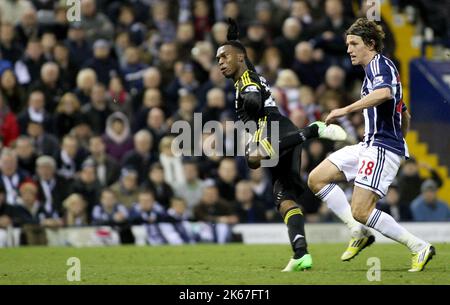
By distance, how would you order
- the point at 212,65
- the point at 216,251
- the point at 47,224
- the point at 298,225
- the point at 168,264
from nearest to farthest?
the point at 298,225
the point at 168,264
the point at 216,251
the point at 47,224
the point at 212,65

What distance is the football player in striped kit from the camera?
33.0ft

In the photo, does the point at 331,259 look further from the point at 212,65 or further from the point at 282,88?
the point at 212,65

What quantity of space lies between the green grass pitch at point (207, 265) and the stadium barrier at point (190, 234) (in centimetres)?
93

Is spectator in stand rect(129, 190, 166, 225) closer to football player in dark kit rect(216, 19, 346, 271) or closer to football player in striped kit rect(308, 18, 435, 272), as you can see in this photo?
football player in dark kit rect(216, 19, 346, 271)

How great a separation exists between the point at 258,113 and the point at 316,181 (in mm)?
946

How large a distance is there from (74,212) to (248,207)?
2614mm

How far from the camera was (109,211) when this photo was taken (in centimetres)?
1617

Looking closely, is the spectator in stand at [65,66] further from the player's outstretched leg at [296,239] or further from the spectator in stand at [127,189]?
the player's outstretched leg at [296,239]

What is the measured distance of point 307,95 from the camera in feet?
57.7

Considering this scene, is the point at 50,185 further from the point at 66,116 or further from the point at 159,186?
the point at 159,186

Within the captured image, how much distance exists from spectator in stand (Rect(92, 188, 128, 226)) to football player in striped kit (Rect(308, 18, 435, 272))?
6.02 m

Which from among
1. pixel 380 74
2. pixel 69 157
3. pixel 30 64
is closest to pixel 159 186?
pixel 69 157

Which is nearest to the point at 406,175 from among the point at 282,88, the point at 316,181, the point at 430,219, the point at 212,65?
the point at 430,219

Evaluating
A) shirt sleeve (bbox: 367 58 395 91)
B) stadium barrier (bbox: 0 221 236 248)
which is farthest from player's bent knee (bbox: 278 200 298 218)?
stadium barrier (bbox: 0 221 236 248)
